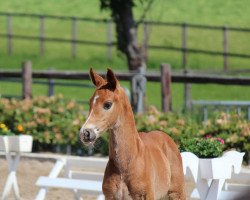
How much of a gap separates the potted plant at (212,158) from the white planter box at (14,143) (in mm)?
2731

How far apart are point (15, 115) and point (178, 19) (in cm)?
2421

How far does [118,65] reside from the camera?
34.8 meters

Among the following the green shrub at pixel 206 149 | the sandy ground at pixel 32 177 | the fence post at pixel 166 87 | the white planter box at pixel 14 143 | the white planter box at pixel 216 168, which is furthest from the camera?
the fence post at pixel 166 87

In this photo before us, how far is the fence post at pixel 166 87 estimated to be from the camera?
18.0 meters

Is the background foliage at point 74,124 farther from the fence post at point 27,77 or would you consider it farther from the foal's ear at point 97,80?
the foal's ear at point 97,80

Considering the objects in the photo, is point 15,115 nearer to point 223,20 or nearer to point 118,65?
point 118,65

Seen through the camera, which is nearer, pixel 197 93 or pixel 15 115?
pixel 15 115

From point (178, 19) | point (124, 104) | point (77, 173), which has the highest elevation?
point (178, 19)

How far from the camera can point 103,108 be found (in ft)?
25.5

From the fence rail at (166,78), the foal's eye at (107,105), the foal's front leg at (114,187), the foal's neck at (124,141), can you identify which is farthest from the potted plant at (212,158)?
the fence rail at (166,78)

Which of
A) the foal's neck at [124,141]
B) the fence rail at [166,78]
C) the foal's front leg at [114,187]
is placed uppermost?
the fence rail at [166,78]

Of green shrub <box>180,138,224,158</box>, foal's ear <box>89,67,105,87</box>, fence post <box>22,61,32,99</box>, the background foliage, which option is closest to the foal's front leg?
foal's ear <box>89,67,105,87</box>

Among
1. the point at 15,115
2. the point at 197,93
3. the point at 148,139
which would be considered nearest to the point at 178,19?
the point at 197,93

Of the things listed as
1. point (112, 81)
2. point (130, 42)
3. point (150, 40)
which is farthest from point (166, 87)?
point (150, 40)
